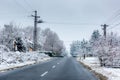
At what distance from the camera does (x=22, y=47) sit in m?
65.9

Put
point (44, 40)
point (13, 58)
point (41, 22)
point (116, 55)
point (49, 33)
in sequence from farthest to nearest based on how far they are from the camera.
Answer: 1. point (49, 33)
2. point (44, 40)
3. point (41, 22)
4. point (13, 58)
5. point (116, 55)

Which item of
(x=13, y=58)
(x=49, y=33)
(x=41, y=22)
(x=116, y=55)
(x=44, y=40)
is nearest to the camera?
(x=116, y=55)

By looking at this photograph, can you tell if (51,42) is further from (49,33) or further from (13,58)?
(13,58)

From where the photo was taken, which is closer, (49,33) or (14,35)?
(14,35)

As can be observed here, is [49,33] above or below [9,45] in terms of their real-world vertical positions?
above

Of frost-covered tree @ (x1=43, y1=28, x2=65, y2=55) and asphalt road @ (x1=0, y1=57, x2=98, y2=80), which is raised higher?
frost-covered tree @ (x1=43, y1=28, x2=65, y2=55)

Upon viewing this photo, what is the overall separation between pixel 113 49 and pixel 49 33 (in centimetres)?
13524

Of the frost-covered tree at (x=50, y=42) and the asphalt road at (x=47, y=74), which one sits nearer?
the asphalt road at (x=47, y=74)

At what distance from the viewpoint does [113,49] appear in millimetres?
33969

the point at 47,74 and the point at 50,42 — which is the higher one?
the point at 50,42

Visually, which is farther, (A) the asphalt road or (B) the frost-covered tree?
(B) the frost-covered tree

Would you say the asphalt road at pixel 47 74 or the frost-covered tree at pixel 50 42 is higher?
the frost-covered tree at pixel 50 42

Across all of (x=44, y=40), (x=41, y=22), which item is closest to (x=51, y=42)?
(x=44, y=40)

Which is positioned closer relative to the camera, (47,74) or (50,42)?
(47,74)
